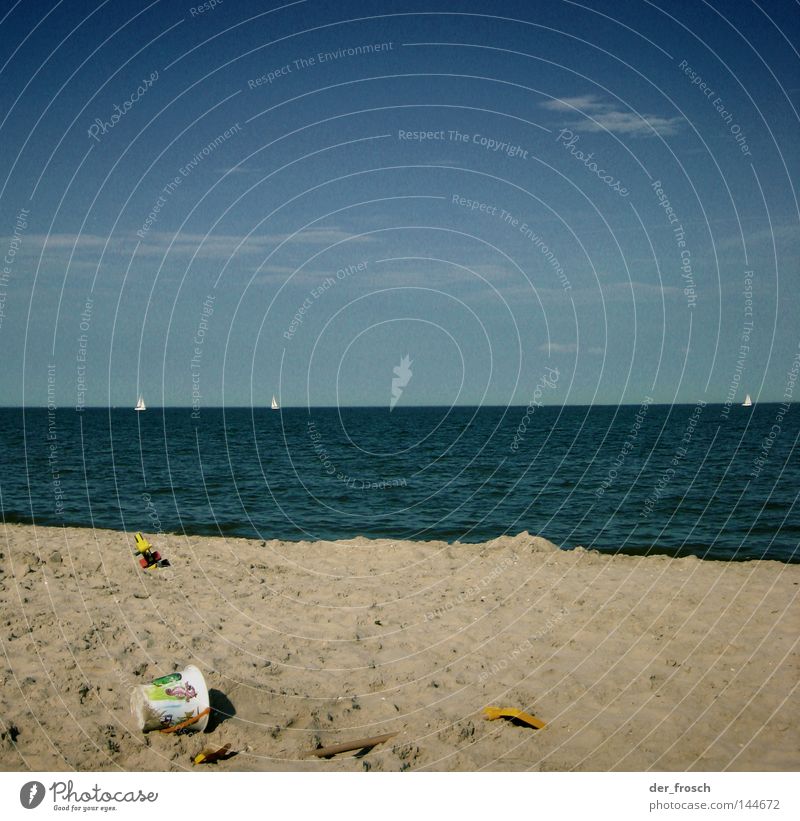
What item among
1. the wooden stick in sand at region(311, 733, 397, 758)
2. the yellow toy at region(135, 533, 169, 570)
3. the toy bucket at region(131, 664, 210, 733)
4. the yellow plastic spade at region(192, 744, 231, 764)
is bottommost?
the wooden stick in sand at region(311, 733, 397, 758)

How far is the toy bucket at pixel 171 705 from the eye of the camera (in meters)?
7.00

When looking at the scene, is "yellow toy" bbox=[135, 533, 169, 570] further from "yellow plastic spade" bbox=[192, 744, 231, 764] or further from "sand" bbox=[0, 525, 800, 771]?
"yellow plastic spade" bbox=[192, 744, 231, 764]

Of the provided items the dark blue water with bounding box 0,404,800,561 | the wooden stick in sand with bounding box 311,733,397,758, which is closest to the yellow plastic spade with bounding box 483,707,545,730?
the wooden stick in sand with bounding box 311,733,397,758

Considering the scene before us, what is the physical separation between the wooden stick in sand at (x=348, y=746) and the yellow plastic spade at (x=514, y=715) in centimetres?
111

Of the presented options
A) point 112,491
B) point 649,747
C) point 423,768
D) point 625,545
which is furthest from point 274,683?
point 112,491

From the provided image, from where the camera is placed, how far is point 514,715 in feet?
24.5

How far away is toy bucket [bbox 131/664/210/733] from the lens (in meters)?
7.00

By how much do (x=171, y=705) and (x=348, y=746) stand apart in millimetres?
1741

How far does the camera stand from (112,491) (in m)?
29.2

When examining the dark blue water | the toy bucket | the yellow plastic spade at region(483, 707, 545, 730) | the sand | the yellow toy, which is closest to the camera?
the sand

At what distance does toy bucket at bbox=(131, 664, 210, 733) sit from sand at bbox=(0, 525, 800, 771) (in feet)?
0.58

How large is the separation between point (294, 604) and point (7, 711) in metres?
4.75

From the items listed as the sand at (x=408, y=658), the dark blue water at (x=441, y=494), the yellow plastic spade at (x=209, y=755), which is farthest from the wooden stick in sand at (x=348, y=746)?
the dark blue water at (x=441, y=494)

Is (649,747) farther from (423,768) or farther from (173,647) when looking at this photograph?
(173,647)
